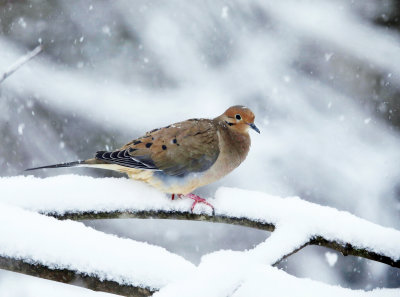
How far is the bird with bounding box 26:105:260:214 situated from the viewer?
2.71 m

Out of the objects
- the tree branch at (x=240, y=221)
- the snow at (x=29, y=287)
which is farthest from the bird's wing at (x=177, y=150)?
the snow at (x=29, y=287)

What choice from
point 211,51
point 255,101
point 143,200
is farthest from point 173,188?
point 211,51

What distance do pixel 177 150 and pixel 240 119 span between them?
15.7 inches

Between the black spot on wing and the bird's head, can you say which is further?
the bird's head

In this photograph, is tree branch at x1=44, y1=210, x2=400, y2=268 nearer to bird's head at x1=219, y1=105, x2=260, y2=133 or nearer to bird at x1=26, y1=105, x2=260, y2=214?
bird at x1=26, y1=105, x2=260, y2=214

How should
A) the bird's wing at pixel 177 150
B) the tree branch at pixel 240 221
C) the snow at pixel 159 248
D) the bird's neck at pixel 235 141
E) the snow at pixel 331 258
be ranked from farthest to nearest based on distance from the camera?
the snow at pixel 331 258 < the bird's neck at pixel 235 141 < the bird's wing at pixel 177 150 < the tree branch at pixel 240 221 < the snow at pixel 159 248

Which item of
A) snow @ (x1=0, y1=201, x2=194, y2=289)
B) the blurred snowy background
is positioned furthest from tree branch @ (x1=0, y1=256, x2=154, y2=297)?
the blurred snowy background

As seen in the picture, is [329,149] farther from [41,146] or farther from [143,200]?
[143,200]

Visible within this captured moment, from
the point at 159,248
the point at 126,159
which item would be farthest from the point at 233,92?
the point at 159,248

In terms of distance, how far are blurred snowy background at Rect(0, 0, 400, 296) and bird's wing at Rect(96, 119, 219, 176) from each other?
2368mm

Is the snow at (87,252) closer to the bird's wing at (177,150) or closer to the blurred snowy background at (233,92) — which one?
the bird's wing at (177,150)

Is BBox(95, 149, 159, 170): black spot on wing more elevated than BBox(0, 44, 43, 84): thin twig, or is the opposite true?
BBox(95, 149, 159, 170): black spot on wing

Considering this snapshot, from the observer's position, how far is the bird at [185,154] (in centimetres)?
271

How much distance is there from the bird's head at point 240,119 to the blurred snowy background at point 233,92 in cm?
235
